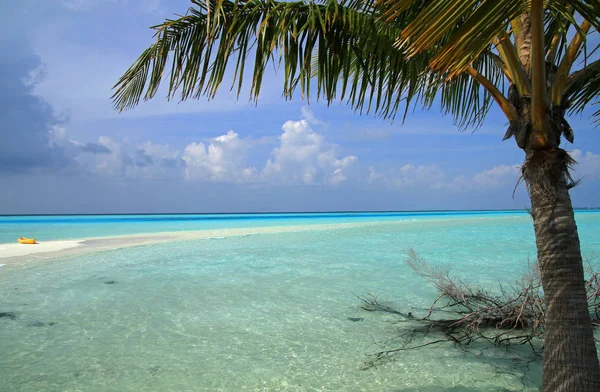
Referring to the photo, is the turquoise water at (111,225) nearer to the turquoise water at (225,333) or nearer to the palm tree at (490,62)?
the turquoise water at (225,333)

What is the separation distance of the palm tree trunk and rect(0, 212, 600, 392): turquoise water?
4.24 feet

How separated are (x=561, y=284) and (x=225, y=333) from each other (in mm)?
3644

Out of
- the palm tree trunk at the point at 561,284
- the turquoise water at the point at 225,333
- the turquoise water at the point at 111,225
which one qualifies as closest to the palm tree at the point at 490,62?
the palm tree trunk at the point at 561,284

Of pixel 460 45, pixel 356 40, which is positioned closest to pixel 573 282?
pixel 460 45

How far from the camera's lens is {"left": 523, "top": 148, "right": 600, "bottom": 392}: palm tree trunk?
6.64ft

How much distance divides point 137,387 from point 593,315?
207 inches

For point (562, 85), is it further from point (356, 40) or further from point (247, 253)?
point (247, 253)

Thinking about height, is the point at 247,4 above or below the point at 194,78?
above

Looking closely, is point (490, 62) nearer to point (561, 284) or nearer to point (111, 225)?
point (561, 284)

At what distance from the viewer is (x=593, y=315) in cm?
500

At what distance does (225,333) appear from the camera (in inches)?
186

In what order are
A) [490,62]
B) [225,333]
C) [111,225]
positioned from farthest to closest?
[111,225] < [225,333] < [490,62]

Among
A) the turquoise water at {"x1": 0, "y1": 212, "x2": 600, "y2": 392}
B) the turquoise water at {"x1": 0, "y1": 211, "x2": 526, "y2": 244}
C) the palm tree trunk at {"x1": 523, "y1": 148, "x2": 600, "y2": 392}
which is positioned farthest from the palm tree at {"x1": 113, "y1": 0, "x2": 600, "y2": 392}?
the turquoise water at {"x1": 0, "y1": 211, "x2": 526, "y2": 244}

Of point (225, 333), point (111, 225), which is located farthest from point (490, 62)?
point (111, 225)
